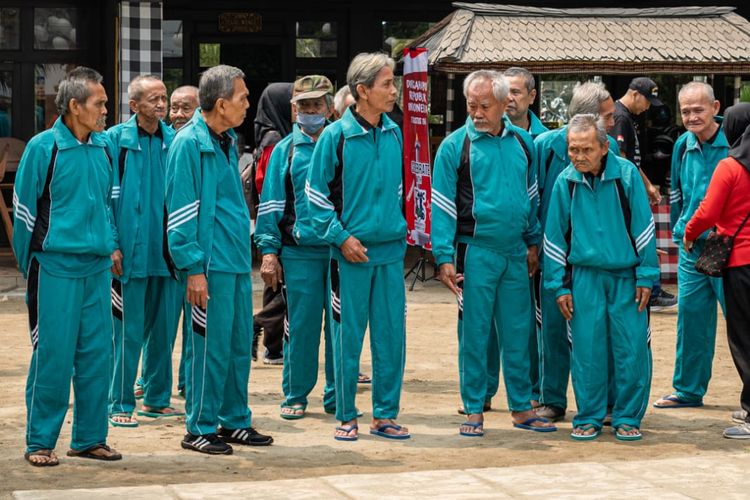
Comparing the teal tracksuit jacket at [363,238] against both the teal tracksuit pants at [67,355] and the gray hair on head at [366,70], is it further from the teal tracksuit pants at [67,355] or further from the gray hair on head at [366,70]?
the teal tracksuit pants at [67,355]

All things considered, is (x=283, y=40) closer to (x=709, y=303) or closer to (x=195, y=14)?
(x=195, y=14)

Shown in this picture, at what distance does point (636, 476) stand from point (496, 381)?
202 cm

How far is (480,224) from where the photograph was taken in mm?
8016

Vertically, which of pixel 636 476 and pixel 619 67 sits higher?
pixel 619 67

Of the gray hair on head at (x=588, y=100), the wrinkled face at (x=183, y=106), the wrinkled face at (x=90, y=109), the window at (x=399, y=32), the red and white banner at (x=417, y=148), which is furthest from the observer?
the window at (x=399, y=32)

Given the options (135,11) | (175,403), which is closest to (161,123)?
(175,403)

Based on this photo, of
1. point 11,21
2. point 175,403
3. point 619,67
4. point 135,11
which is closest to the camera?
point 175,403

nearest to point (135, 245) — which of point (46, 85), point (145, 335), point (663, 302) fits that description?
point (145, 335)

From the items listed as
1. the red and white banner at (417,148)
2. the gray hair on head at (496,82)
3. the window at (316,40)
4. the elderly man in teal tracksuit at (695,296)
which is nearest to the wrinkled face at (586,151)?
the gray hair on head at (496,82)

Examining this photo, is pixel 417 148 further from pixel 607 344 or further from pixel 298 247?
pixel 607 344

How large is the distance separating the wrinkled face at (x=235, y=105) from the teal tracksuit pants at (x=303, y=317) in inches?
52.2

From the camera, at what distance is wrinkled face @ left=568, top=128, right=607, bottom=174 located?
795 cm

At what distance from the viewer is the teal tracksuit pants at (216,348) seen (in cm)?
743

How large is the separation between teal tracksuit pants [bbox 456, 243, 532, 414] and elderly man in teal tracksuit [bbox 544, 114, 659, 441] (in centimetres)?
22
